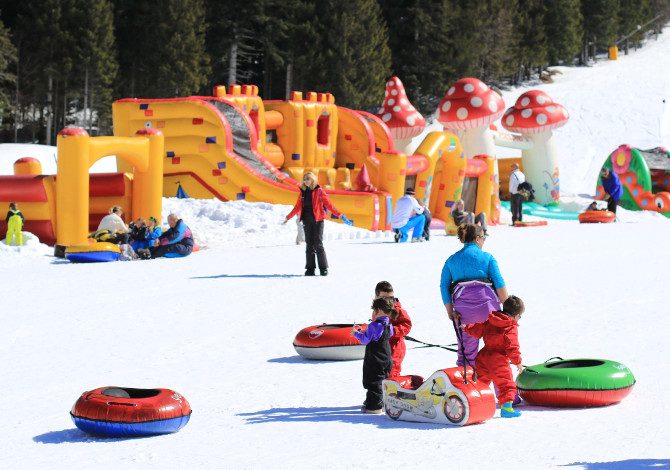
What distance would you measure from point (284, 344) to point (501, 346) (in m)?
2.75

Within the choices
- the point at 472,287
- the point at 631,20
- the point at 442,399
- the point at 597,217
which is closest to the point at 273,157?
the point at 597,217

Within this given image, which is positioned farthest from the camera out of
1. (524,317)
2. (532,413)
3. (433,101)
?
(433,101)

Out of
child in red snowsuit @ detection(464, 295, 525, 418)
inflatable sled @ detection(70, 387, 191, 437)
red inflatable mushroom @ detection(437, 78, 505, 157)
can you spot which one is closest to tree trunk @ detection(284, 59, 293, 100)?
red inflatable mushroom @ detection(437, 78, 505, 157)

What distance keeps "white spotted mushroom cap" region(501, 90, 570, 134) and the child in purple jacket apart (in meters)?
23.9

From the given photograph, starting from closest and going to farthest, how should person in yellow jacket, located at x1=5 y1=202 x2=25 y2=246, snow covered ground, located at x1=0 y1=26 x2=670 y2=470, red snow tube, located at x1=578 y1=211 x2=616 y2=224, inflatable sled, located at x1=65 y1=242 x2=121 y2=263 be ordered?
snow covered ground, located at x1=0 y1=26 x2=670 y2=470 → inflatable sled, located at x1=65 y1=242 x2=121 y2=263 → person in yellow jacket, located at x1=5 y1=202 x2=25 y2=246 → red snow tube, located at x1=578 y1=211 x2=616 y2=224

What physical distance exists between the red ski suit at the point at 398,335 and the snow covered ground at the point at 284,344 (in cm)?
43

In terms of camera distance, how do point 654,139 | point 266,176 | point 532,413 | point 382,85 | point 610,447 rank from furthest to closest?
point 382,85 → point 654,139 → point 266,176 → point 532,413 → point 610,447

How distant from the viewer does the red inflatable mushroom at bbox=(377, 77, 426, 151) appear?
28953mm

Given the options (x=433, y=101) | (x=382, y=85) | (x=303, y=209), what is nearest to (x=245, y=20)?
(x=382, y=85)

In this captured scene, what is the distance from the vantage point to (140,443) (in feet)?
20.6

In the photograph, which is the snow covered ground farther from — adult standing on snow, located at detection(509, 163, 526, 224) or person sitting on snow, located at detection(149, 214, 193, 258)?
adult standing on snow, located at detection(509, 163, 526, 224)

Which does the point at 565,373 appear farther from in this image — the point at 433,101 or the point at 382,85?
the point at 433,101

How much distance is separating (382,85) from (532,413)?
4295 centimetres

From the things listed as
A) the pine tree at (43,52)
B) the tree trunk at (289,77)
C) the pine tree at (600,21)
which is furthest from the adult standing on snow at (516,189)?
the pine tree at (600,21)
